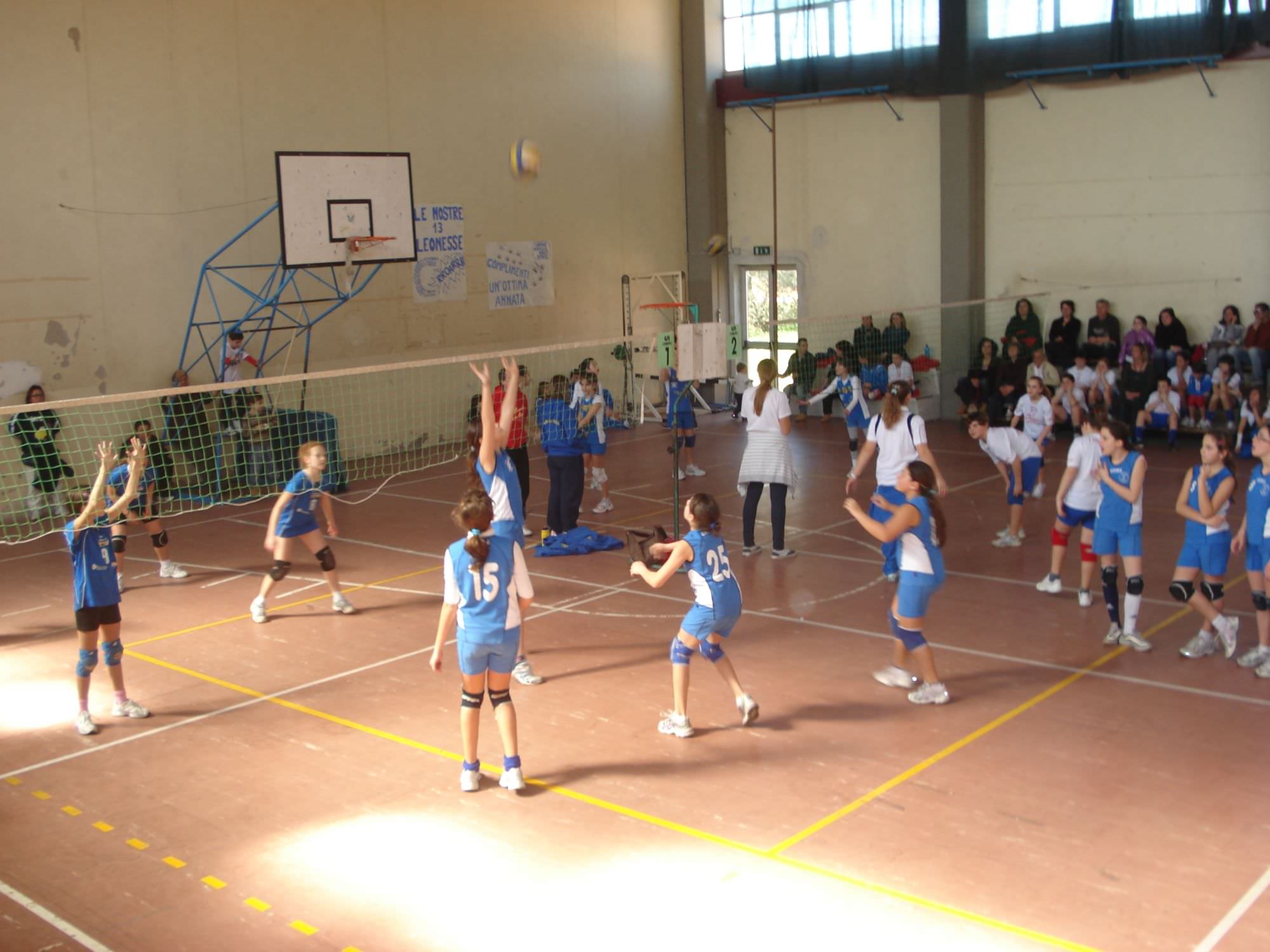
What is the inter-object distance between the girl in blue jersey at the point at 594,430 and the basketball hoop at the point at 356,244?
4755 millimetres

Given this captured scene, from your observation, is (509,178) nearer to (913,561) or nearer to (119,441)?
(119,441)

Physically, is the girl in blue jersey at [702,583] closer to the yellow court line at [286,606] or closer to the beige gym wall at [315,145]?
the yellow court line at [286,606]

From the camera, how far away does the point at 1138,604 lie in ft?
29.8

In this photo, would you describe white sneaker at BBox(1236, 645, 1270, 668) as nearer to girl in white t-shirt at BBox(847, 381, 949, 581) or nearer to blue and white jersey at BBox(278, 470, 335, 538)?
girl in white t-shirt at BBox(847, 381, 949, 581)

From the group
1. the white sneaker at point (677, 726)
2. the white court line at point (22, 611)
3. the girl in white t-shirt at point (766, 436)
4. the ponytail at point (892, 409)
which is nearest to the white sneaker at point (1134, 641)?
the ponytail at point (892, 409)

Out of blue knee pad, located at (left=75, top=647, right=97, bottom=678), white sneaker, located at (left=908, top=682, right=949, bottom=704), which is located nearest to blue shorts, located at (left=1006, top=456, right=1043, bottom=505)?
white sneaker, located at (left=908, top=682, right=949, bottom=704)

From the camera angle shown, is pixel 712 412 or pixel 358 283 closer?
pixel 358 283

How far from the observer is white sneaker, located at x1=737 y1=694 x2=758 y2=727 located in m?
7.74

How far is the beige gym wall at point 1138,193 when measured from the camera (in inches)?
745

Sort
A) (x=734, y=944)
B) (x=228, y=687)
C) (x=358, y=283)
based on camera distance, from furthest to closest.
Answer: (x=358, y=283), (x=228, y=687), (x=734, y=944)

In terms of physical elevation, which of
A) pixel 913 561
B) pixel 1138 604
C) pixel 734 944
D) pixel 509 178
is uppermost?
pixel 509 178

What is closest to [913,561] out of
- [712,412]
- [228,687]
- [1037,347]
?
[228,687]

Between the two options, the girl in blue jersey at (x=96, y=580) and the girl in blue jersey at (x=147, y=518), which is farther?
the girl in blue jersey at (x=147, y=518)

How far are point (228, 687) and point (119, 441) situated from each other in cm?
848
